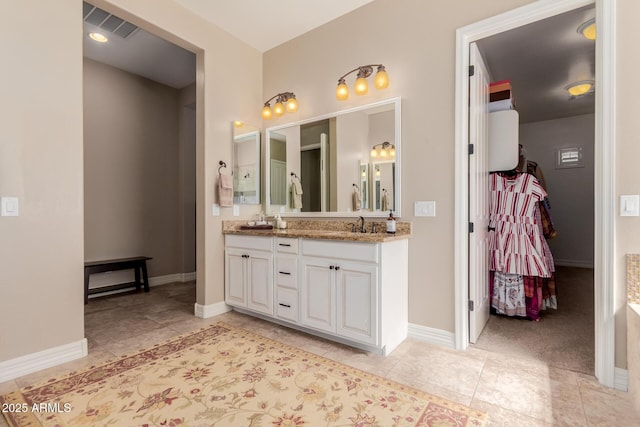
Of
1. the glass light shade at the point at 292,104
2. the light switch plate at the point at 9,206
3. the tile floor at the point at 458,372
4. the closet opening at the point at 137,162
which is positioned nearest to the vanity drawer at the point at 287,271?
the tile floor at the point at 458,372

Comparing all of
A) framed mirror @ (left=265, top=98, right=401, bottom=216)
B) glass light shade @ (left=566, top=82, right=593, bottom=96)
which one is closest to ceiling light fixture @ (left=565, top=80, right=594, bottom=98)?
glass light shade @ (left=566, top=82, right=593, bottom=96)

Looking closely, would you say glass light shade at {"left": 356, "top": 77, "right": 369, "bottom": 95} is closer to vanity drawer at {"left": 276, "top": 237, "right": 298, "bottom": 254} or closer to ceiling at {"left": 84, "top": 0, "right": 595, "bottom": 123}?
ceiling at {"left": 84, "top": 0, "right": 595, "bottom": 123}

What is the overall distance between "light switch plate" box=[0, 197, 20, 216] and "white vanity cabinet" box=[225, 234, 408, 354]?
5.54 feet

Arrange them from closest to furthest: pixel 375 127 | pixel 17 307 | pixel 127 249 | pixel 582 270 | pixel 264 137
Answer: pixel 17 307, pixel 375 127, pixel 264 137, pixel 127 249, pixel 582 270

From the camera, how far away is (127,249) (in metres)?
4.29

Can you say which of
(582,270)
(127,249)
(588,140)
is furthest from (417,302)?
(588,140)

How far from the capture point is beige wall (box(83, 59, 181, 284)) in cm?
397

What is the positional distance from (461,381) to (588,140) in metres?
6.08

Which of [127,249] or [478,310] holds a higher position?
[127,249]

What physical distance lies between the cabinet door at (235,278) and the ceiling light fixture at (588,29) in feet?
12.9

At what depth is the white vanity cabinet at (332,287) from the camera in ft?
7.28

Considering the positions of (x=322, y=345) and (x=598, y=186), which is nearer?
(x=598, y=186)

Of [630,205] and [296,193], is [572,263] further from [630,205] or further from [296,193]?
[296,193]

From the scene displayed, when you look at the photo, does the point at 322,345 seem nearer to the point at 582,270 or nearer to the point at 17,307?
the point at 17,307
